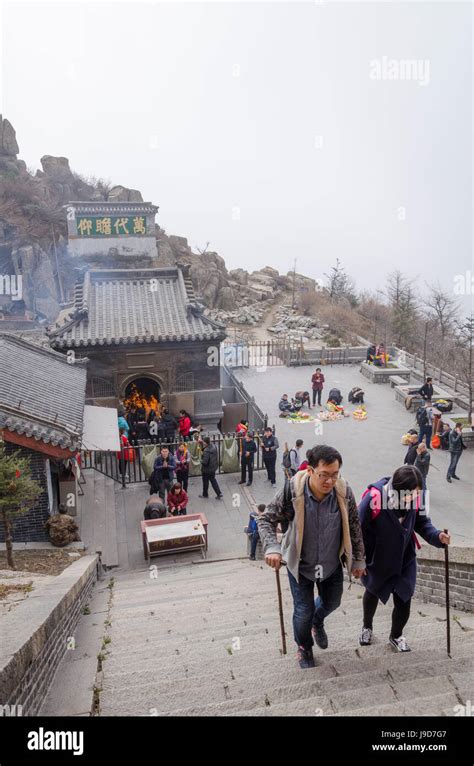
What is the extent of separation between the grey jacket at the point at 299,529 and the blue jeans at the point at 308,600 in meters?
0.13

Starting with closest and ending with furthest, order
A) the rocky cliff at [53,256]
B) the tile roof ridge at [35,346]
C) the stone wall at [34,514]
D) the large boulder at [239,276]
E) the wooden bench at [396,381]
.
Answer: the stone wall at [34,514], the tile roof ridge at [35,346], the wooden bench at [396,381], the rocky cliff at [53,256], the large boulder at [239,276]

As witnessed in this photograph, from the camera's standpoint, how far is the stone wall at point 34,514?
10.1 meters

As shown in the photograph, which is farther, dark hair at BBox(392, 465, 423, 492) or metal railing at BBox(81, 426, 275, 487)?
metal railing at BBox(81, 426, 275, 487)

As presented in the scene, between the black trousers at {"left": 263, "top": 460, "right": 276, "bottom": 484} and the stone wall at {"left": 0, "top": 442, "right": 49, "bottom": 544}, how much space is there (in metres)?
6.22

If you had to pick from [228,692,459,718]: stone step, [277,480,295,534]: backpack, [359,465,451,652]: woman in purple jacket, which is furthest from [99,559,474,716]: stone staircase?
[277,480,295,534]: backpack

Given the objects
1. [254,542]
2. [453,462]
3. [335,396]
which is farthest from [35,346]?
[335,396]

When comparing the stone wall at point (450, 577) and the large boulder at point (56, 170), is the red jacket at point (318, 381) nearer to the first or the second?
the stone wall at point (450, 577)

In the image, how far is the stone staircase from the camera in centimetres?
392

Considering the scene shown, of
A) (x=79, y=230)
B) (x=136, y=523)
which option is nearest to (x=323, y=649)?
(x=136, y=523)

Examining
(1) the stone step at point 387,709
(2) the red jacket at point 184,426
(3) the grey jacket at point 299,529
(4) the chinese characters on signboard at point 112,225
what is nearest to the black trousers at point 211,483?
(2) the red jacket at point 184,426

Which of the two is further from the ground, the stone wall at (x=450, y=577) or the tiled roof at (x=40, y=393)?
the tiled roof at (x=40, y=393)

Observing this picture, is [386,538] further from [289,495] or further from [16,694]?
[16,694]

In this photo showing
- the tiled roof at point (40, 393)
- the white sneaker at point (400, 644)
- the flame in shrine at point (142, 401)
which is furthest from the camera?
the flame in shrine at point (142, 401)

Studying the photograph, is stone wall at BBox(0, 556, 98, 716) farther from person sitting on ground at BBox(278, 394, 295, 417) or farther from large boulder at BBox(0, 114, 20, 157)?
large boulder at BBox(0, 114, 20, 157)
